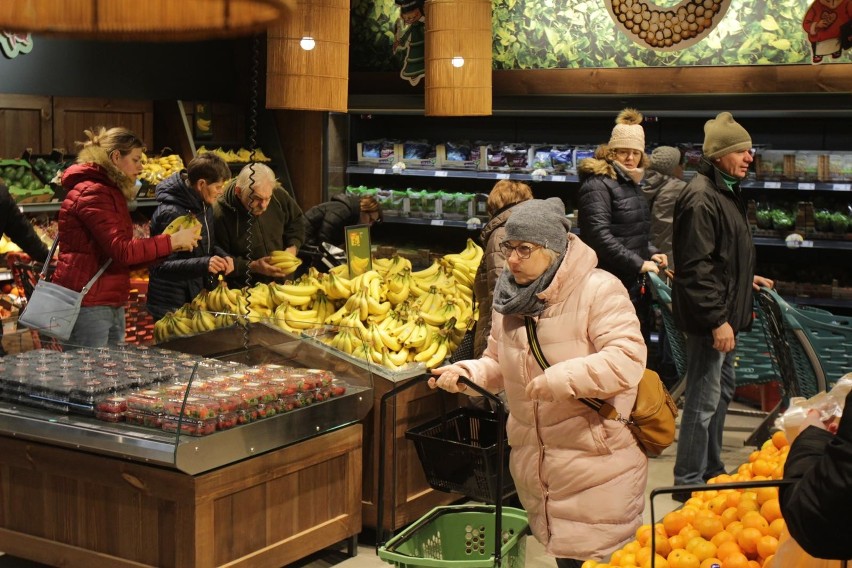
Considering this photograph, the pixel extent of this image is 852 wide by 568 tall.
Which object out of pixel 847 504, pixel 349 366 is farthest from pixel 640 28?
pixel 847 504

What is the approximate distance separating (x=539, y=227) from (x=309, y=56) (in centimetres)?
263

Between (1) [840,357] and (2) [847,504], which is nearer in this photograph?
(2) [847,504]

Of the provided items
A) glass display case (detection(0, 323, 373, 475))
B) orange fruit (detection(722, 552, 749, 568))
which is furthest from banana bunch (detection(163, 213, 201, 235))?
orange fruit (detection(722, 552, 749, 568))

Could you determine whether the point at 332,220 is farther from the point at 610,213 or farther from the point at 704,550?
the point at 704,550

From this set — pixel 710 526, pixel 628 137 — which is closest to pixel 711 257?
pixel 628 137

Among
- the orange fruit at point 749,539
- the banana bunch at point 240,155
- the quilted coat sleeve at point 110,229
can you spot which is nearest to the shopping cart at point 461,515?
the orange fruit at point 749,539

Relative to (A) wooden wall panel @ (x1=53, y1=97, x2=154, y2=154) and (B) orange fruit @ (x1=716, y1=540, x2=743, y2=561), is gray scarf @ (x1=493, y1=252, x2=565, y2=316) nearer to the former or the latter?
(B) orange fruit @ (x1=716, y1=540, x2=743, y2=561)

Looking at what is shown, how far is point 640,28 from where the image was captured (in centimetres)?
722

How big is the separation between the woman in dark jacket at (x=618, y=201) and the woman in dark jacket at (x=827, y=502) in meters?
4.42

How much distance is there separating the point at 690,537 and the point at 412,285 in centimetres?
300

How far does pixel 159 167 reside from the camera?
26.7 feet

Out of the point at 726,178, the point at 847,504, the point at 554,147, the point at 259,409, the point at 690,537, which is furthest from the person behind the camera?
the point at 554,147

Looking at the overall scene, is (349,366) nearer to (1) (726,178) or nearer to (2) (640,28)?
(1) (726,178)

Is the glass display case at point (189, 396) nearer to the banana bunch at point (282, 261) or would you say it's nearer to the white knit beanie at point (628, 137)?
the banana bunch at point (282, 261)
